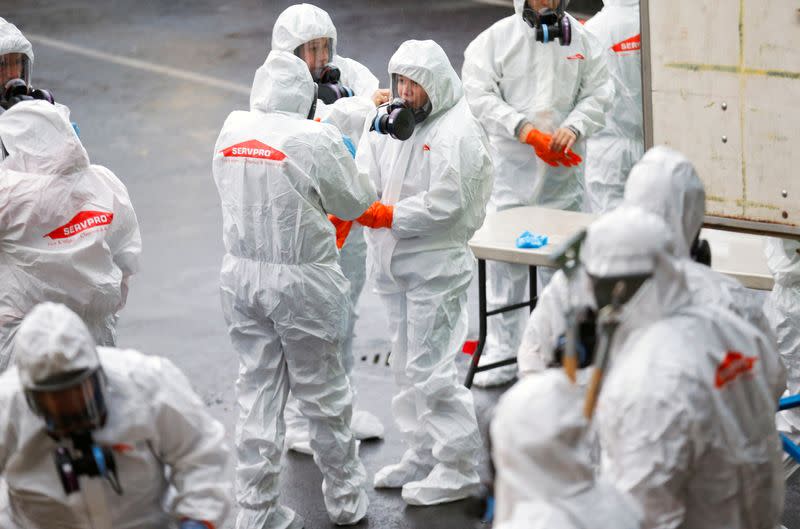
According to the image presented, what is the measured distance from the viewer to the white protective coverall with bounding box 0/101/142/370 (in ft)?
15.2

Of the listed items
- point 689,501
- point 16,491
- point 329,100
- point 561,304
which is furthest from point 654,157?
point 329,100

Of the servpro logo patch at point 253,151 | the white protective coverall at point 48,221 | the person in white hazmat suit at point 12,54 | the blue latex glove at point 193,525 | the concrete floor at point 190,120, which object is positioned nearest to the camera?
the blue latex glove at point 193,525

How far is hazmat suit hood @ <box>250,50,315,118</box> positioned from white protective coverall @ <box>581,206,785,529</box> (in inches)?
77.1

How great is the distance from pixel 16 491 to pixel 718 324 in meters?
1.86

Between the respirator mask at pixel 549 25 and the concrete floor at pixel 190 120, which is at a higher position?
the respirator mask at pixel 549 25

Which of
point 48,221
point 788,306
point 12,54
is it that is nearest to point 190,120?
point 12,54

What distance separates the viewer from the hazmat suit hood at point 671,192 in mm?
3238

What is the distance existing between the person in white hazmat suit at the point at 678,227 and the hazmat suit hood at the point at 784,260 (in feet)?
5.34

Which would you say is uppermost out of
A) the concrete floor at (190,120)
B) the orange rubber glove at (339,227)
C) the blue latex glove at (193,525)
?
the orange rubber glove at (339,227)

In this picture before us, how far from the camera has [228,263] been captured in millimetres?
4801

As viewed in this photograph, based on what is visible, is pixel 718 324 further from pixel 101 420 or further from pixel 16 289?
pixel 16 289

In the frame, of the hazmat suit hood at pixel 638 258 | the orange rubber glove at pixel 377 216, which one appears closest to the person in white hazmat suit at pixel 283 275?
the orange rubber glove at pixel 377 216

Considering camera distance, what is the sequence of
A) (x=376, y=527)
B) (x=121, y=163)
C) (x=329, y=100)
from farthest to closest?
(x=121, y=163) → (x=329, y=100) → (x=376, y=527)

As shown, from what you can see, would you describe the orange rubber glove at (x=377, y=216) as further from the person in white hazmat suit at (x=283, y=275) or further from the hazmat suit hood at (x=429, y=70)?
the hazmat suit hood at (x=429, y=70)
